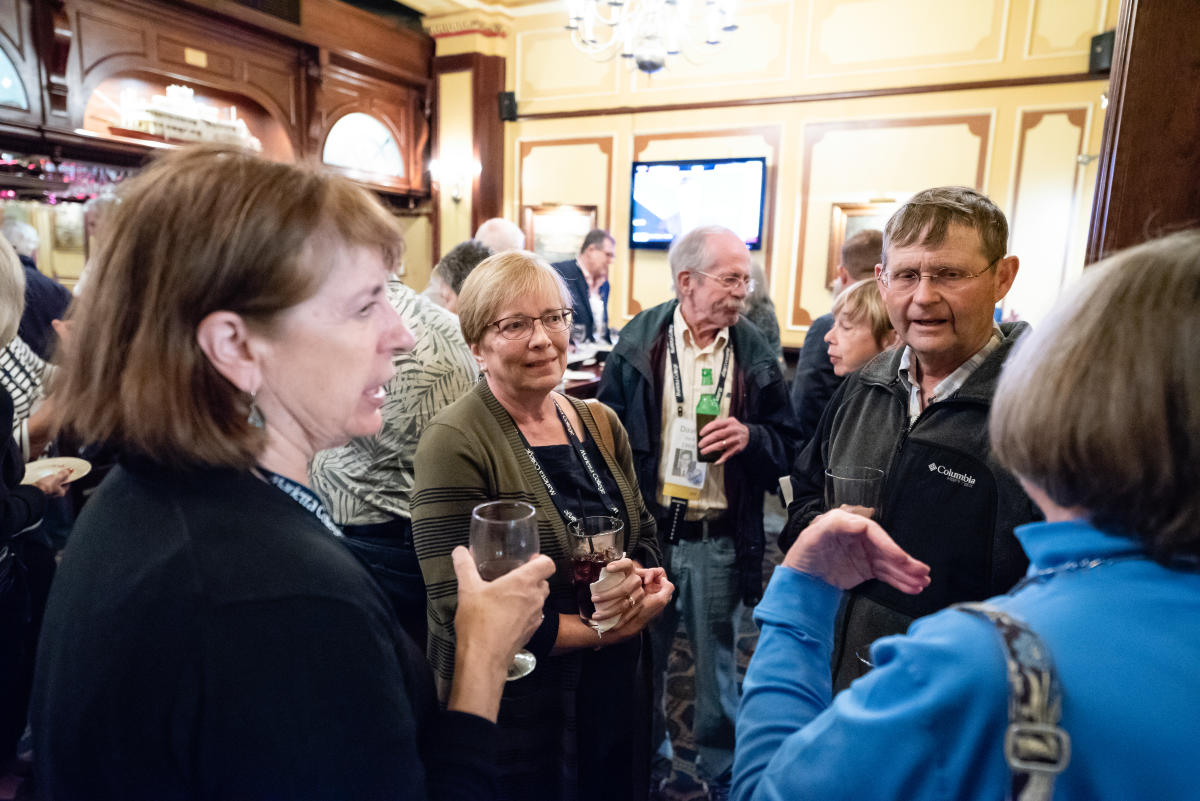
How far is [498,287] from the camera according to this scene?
1705mm

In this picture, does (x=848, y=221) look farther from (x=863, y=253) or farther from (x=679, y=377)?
(x=679, y=377)

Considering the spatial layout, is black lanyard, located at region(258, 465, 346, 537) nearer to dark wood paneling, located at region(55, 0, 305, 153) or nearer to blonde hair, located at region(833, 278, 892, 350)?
blonde hair, located at region(833, 278, 892, 350)

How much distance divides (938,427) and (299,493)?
1236mm

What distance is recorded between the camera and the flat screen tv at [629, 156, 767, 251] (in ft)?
22.4

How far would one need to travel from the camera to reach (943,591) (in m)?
1.38

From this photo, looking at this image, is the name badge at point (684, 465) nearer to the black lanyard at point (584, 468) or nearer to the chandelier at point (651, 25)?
the black lanyard at point (584, 468)

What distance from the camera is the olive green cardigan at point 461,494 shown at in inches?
57.6

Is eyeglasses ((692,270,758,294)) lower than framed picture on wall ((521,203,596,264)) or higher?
lower

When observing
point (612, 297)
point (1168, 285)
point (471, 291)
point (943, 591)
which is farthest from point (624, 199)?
point (1168, 285)

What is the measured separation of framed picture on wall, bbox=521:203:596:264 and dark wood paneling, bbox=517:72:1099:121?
0.99 metres

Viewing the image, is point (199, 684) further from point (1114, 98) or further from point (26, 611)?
point (1114, 98)

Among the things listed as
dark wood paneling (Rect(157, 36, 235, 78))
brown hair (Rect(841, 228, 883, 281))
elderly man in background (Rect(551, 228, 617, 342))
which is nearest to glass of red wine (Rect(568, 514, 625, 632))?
brown hair (Rect(841, 228, 883, 281))

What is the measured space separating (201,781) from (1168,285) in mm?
1005

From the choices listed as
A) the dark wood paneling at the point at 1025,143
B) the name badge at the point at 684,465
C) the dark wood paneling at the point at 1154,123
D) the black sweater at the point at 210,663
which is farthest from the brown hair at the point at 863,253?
the dark wood paneling at the point at 1025,143
